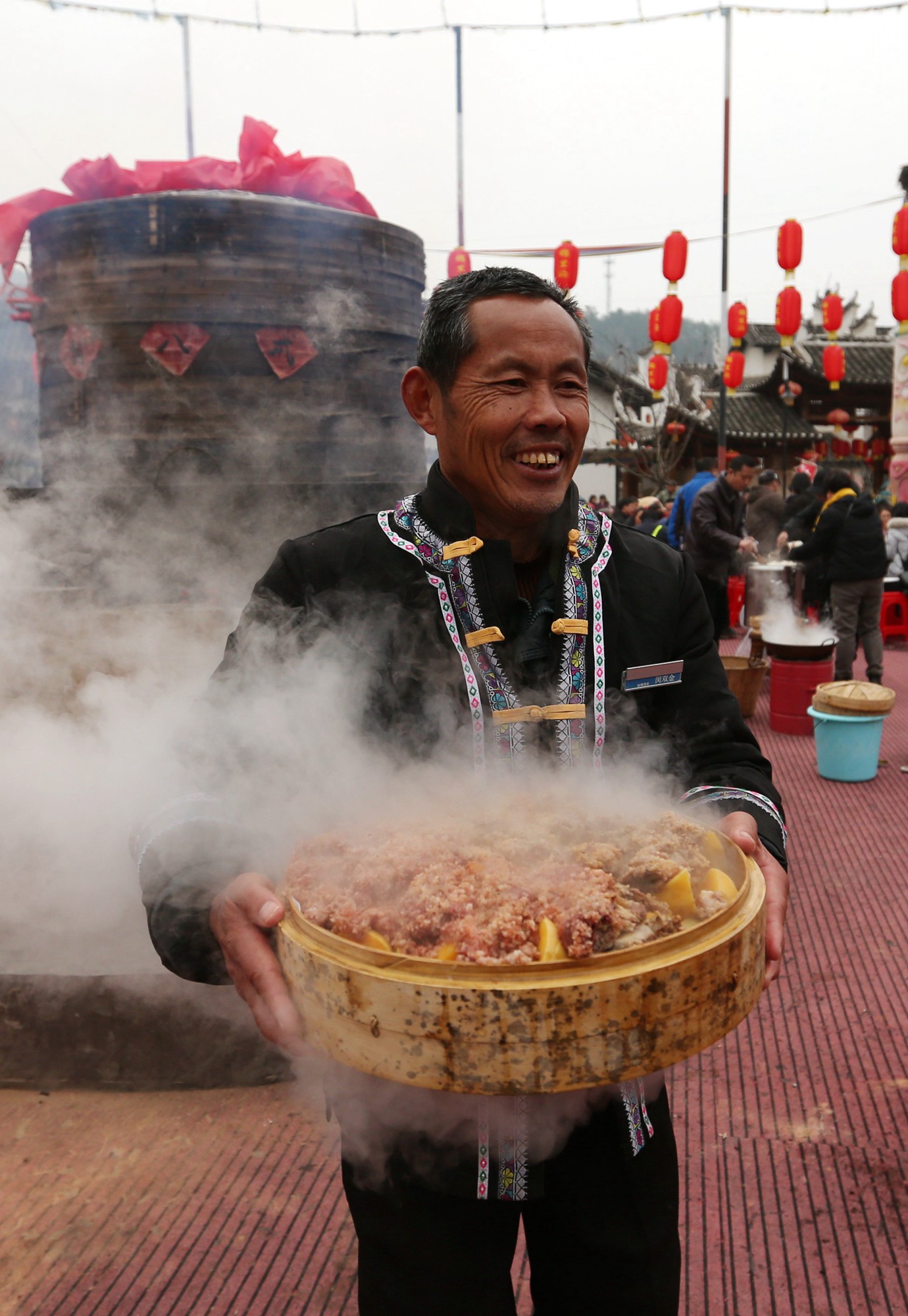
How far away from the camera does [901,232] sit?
12141mm

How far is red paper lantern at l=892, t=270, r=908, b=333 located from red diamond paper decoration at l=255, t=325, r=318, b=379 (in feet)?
39.8

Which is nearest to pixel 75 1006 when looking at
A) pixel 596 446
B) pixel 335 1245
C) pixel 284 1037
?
pixel 335 1245

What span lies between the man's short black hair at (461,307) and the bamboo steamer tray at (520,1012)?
3.29 feet

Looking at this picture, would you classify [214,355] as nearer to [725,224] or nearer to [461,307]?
[461,307]

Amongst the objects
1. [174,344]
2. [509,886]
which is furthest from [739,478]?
A: [509,886]

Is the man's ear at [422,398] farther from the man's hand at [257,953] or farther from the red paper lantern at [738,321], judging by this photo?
the red paper lantern at [738,321]

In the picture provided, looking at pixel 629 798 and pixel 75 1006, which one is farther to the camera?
pixel 75 1006

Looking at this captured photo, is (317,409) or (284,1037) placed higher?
(317,409)

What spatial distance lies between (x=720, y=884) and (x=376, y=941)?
494mm

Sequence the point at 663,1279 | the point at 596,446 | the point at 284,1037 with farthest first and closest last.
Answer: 1. the point at 596,446
2. the point at 663,1279
3. the point at 284,1037

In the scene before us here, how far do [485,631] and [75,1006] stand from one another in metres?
2.13

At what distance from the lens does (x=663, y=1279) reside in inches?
58.3

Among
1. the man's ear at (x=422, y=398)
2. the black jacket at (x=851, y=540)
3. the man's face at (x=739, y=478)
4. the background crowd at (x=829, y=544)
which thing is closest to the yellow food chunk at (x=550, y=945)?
the man's ear at (x=422, y=398)

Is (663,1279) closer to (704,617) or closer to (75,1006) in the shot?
(704,617)
